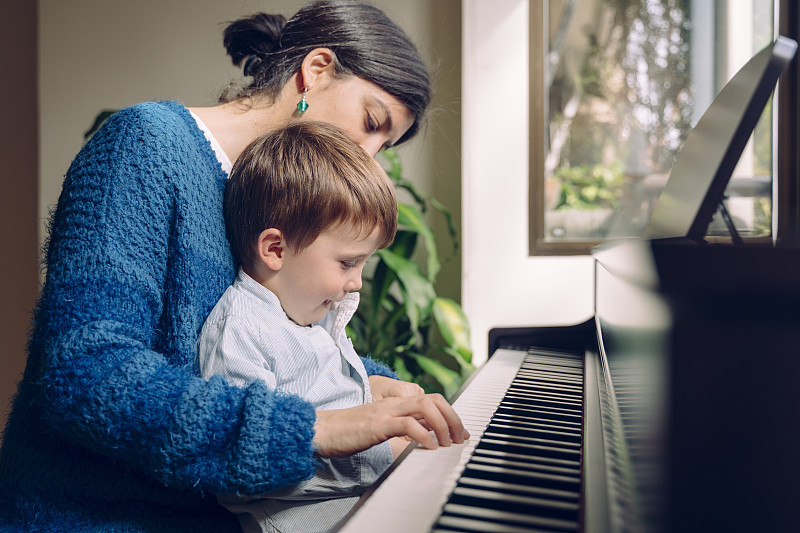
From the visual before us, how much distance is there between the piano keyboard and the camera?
56cm

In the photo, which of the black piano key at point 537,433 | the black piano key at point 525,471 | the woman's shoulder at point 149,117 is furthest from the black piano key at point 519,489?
the woman's shoulder at point 149,117

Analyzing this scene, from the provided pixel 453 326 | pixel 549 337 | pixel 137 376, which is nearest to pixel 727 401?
pixel 137 376

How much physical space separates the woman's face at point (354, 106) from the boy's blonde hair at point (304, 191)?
17 centimetres

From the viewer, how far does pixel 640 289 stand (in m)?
0.55

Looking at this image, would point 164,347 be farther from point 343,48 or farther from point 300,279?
point 343,48

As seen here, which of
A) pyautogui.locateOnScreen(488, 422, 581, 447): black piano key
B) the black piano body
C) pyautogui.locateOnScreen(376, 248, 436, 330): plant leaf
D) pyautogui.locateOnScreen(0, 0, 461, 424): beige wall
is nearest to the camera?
the black piano body

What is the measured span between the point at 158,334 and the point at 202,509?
0.25 metres

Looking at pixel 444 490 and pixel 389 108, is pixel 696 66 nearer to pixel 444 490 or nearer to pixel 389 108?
pixel 389 108

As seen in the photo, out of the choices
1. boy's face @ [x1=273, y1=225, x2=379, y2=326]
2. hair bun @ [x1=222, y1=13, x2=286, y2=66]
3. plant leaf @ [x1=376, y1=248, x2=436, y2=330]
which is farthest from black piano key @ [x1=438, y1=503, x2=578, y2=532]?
plant leaf @ [x1=376, y1=248, x2=436, y2=330]

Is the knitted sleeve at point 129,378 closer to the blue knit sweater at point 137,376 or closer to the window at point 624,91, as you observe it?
the blue knit sweater at point 137,376

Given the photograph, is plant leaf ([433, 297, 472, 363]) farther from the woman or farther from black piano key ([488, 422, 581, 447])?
black piano key ([488, 422, 581, 447])

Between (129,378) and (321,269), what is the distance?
33 centimetres

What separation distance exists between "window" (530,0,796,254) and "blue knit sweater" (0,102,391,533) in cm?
219

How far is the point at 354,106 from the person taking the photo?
1.15 metres
